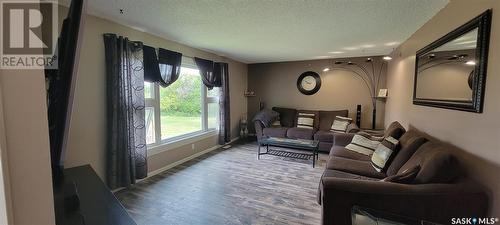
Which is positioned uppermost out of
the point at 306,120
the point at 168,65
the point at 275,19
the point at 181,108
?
the point at 275,19

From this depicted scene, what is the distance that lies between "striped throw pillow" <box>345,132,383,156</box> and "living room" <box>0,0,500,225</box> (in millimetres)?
20

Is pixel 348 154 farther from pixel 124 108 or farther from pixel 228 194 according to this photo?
pixel 124 108

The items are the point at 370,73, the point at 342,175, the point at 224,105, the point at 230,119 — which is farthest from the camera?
the point at 230,119

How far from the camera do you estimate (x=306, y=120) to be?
5.34 meters

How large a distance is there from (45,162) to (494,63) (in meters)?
2.23

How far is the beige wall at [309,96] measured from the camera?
208 inches

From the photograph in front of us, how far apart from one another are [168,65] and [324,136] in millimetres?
3322

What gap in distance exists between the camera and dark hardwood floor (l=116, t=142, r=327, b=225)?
2.28 meters

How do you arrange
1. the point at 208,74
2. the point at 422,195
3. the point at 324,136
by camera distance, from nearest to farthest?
1. the point at 422,195
2. the point at 208,74
3. the point at 324,136

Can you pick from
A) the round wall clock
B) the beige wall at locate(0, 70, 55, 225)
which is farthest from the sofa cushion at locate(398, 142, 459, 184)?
the round wall clock

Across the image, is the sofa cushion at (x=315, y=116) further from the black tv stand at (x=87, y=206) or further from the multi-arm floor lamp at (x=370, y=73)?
the black tv stand at (x=87, y=206)

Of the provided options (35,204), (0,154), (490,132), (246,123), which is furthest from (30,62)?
(246,123)

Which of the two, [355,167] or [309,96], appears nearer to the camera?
[355,167]

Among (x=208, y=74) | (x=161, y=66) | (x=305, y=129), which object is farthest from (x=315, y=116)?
(x=161, y=66)
